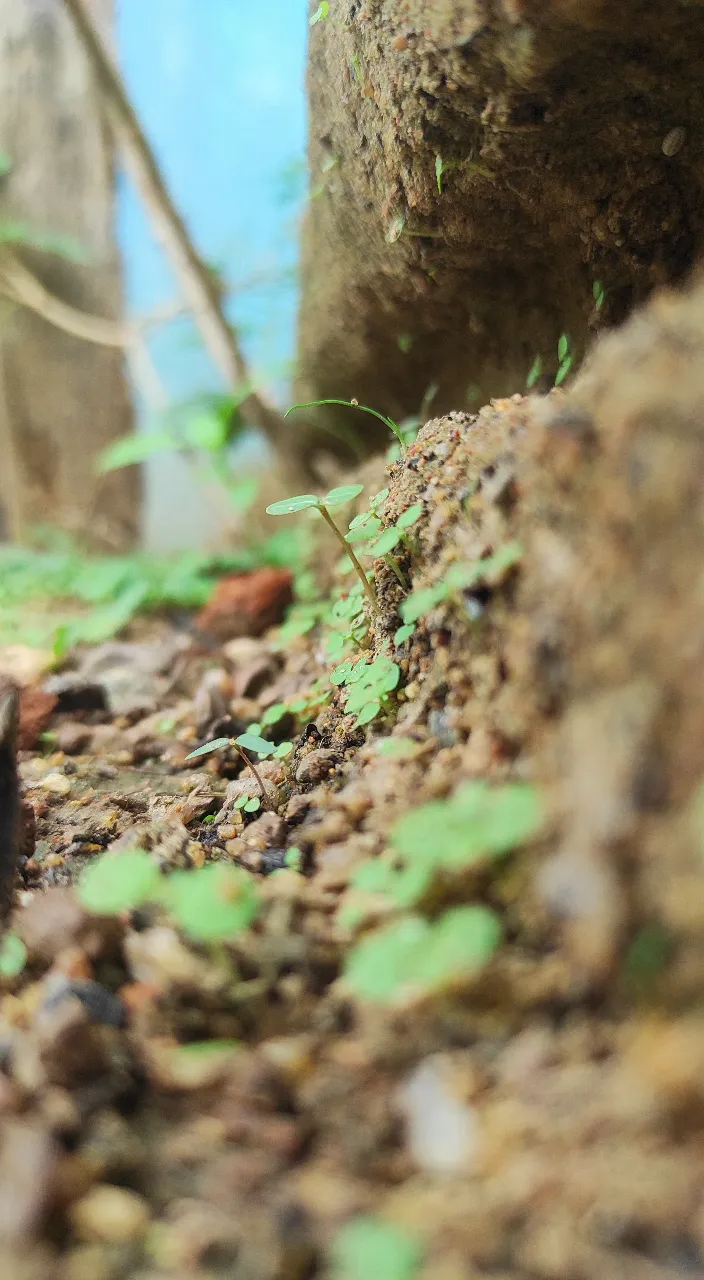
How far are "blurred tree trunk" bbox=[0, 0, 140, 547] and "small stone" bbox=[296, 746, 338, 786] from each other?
4.28 m

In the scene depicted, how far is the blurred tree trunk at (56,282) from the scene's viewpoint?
540 cm

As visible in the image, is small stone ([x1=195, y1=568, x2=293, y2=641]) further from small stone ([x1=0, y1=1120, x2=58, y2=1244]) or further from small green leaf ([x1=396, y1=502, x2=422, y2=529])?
small stone ([x1=0, y1=1120, x2=58, y2=1244])

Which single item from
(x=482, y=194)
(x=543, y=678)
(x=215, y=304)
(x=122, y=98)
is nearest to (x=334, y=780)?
(x=543, y=678)

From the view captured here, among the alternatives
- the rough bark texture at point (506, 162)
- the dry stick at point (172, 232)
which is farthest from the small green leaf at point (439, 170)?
the dry stick at point (172, 232)

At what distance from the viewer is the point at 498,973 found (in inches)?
36.9

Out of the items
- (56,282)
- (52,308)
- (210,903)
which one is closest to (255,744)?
(210,903)

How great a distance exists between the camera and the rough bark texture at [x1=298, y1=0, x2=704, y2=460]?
148 centimetres

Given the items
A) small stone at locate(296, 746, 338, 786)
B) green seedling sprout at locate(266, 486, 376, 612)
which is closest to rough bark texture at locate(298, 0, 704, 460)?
green seedling sprout at locate(266, 486, 376, 612)

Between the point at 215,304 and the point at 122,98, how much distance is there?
1059 mm

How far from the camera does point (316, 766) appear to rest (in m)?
1.64

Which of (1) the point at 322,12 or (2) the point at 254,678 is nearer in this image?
(1) the point at 322,12

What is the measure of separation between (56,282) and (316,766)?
5.08 metres

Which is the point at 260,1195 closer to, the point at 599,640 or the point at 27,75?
the point at 599,640

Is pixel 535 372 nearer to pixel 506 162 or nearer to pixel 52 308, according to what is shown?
pixel 506 162
